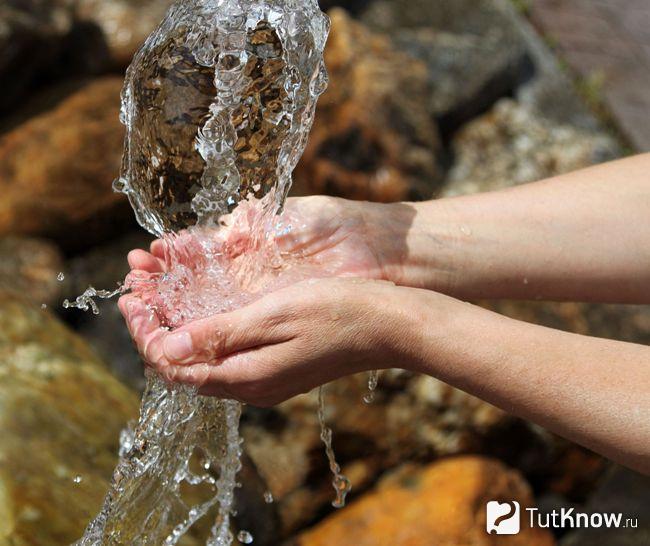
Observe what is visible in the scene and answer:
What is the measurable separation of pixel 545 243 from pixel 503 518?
1352mm

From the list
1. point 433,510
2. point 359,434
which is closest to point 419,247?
point 433,510

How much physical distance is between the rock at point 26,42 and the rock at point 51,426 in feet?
5.51

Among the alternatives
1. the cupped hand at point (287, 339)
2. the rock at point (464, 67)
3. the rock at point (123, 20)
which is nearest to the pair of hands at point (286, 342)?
the cupped hand at point (287, 339)

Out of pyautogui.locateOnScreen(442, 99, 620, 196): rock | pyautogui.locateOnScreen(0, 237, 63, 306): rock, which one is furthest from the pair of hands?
pyautogui.locateOnScreen(442, 99, 620, 196): rock

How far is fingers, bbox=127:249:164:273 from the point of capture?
1.88 meters

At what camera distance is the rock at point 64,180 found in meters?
3.62

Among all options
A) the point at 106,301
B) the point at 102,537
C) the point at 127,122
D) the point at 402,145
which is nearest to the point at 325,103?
the point at 402,145

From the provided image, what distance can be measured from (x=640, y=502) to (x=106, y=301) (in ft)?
7.46

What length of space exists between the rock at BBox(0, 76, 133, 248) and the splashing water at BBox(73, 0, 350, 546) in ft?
5.68

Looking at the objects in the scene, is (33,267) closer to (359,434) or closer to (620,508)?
(359,434)

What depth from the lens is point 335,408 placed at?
322 centimetres

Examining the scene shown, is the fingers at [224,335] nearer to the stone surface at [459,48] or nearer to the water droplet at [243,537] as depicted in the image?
the water droplet at [243,537]

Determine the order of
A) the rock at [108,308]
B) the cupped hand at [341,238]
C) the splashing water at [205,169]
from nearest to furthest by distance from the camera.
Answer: the splashing water at [205,169]
the cupped hand at [341,238]
the rock at [108,308]

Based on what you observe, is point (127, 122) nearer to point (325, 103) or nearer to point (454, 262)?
point (454, 262)
